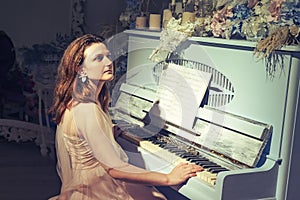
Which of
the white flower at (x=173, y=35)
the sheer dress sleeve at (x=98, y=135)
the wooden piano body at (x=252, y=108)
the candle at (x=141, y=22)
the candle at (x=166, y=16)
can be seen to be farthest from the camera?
the candle at (x=141, y=22)

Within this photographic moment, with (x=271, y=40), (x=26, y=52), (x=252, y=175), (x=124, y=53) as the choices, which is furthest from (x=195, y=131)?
(x=26, y=52)

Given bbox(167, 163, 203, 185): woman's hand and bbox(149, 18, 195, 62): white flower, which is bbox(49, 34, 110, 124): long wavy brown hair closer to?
bbox(149, 18, 195, 62): white flower

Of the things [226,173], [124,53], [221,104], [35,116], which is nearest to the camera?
[226,173]

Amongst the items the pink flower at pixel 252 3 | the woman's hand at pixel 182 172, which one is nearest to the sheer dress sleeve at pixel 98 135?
the woman's hand at pixel 182 172

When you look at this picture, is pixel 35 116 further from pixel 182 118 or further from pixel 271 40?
pixel 271 40

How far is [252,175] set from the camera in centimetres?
186

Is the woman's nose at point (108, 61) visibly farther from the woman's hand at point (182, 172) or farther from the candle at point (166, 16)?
the woman's hand at point (182, 172)

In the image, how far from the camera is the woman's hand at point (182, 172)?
1961mm

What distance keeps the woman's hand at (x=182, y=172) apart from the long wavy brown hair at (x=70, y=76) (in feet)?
1.58

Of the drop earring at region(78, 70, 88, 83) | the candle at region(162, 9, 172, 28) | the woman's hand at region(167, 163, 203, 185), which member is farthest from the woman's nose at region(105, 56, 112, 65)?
the woman's hand at region(167, 163, 203, 185)

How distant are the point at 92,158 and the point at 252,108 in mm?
701

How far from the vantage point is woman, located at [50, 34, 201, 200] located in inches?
85.5

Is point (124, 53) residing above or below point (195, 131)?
above

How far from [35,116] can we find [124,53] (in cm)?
133
